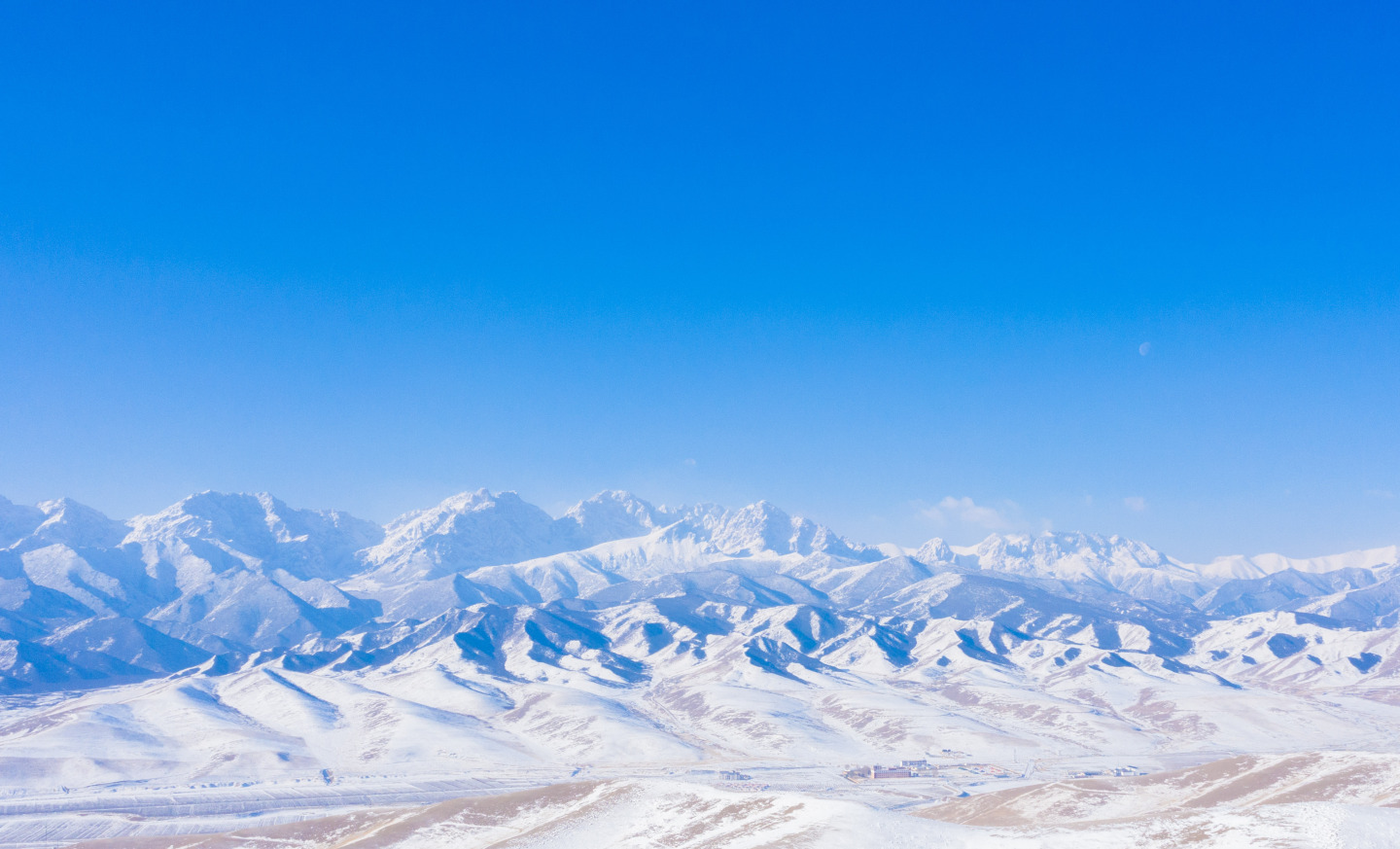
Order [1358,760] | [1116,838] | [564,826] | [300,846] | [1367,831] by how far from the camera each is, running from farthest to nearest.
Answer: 1. [1358,760]
2. [300,846]
3. [564,826]
4. [1116,838]
5. [1367,831]

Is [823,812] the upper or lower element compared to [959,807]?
upper

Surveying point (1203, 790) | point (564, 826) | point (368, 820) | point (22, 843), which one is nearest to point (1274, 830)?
point (1203, 790)

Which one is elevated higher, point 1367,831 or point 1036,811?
point 1367,831

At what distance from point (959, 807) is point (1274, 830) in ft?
267

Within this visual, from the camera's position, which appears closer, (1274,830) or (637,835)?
(1274,830)

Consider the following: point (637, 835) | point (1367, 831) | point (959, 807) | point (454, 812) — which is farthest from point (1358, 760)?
point (454, 812)

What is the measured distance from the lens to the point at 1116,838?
102625mm

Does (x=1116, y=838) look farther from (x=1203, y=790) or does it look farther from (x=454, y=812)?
(x=454, y=812)

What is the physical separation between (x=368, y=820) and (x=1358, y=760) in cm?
18405

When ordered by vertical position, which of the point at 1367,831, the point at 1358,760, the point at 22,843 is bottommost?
the point at 22,843

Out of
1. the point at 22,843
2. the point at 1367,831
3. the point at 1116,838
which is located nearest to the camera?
the point at 1367,831

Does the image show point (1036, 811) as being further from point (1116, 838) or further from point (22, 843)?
point (22, 843)

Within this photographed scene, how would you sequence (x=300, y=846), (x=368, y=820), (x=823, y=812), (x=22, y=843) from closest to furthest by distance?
(x=823, y=812) < (x=300, y=846) < (x=368, y=820) < (x=22, y=843)

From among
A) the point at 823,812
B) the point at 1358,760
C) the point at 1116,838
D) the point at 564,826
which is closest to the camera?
the point at 1116,838
